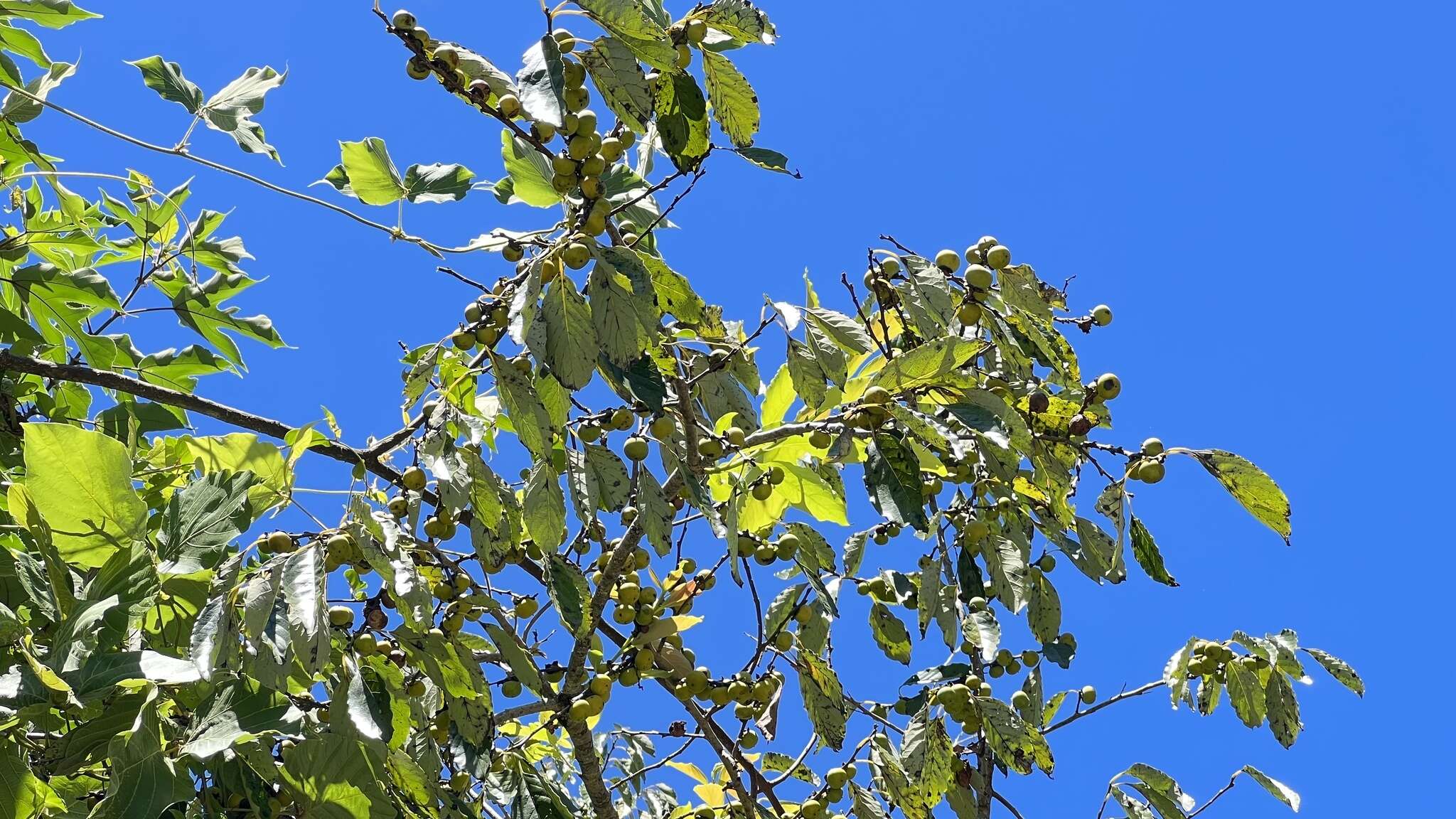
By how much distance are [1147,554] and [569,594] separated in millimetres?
1061

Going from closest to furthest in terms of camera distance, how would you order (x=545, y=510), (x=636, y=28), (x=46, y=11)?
(x=636, y=28) → (x=545, y=510) → (x=46, y=11)

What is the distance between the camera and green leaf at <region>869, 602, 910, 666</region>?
251 centimetres

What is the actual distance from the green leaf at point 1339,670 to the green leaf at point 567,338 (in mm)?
1828

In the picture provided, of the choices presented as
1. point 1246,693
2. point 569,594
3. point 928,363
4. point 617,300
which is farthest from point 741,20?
point 1246,693

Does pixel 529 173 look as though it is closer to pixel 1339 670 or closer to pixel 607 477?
pixel 607 477

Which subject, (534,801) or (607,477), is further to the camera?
(534,801)

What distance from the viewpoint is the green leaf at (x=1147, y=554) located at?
2.15 meters

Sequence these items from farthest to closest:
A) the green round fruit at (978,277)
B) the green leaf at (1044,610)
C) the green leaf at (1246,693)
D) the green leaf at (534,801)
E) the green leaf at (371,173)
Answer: the green leaf at (1044,610) < the green leaf at (1246,693) < the green leaf at (534,801) < the green leaf at (371,173) < the green round fruit at (978,277)

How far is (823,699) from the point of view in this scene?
2289 mm

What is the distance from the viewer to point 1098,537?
2.30 m

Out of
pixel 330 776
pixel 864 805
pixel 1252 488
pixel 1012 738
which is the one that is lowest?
pixel 330 776

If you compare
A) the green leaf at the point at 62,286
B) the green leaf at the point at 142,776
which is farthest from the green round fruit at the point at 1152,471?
the green leaf at the point at 62,286

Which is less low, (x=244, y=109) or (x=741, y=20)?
(x=244, y=109)

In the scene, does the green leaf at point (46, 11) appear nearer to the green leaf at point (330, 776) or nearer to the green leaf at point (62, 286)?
the green leaf at point (62, 286)
